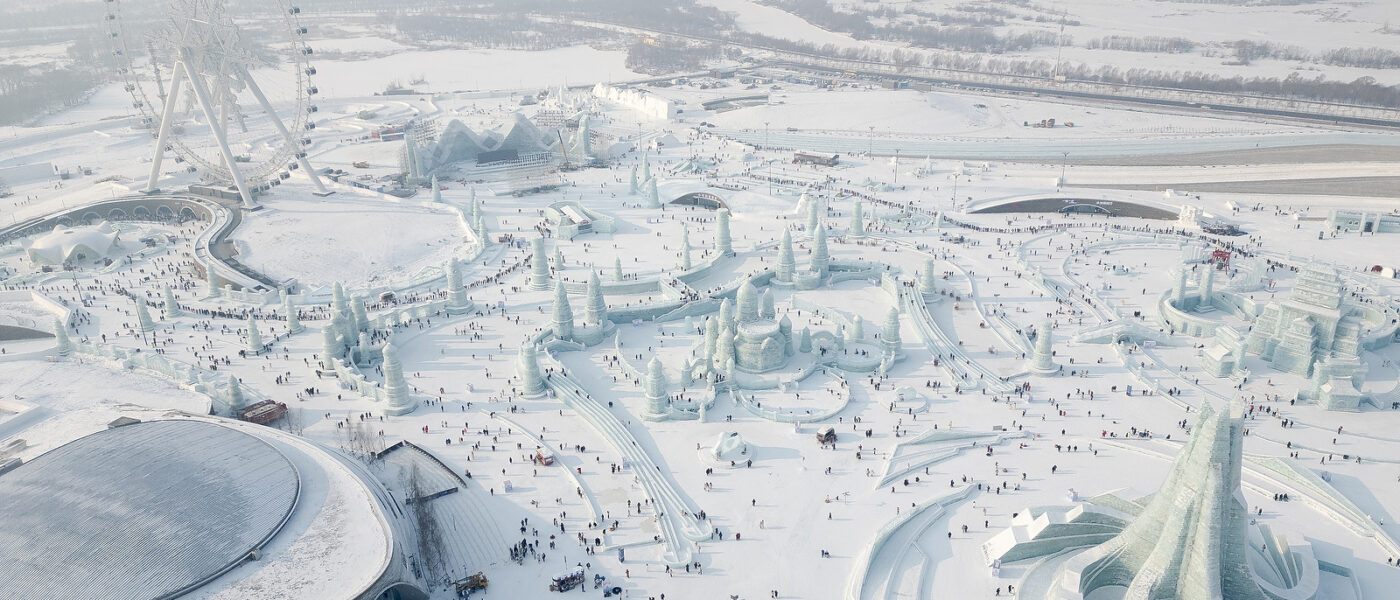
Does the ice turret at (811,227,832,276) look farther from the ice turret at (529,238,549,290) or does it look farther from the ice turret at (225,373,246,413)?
the ice turret at (225,373,246,413)

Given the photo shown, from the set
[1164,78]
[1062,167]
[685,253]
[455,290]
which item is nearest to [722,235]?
[685,253]

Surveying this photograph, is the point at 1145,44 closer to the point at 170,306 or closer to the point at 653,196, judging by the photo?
the point at 653,196

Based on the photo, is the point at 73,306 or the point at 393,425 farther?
the point at 73,306

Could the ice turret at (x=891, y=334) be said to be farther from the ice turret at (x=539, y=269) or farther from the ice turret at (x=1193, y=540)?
the ice turret at (x=539, y=269)

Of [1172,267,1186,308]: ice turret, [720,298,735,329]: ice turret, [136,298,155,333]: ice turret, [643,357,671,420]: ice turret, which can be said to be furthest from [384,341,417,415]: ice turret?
[1172,267,1186,308]: ice turret

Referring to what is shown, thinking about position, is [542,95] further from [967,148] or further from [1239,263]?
[1239,263]

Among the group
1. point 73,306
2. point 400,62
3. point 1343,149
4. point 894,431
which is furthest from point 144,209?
point 1343,149

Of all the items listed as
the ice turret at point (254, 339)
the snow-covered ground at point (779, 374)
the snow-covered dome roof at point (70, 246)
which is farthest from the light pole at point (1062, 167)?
the snow-covered dome roof at point (70, 246)
